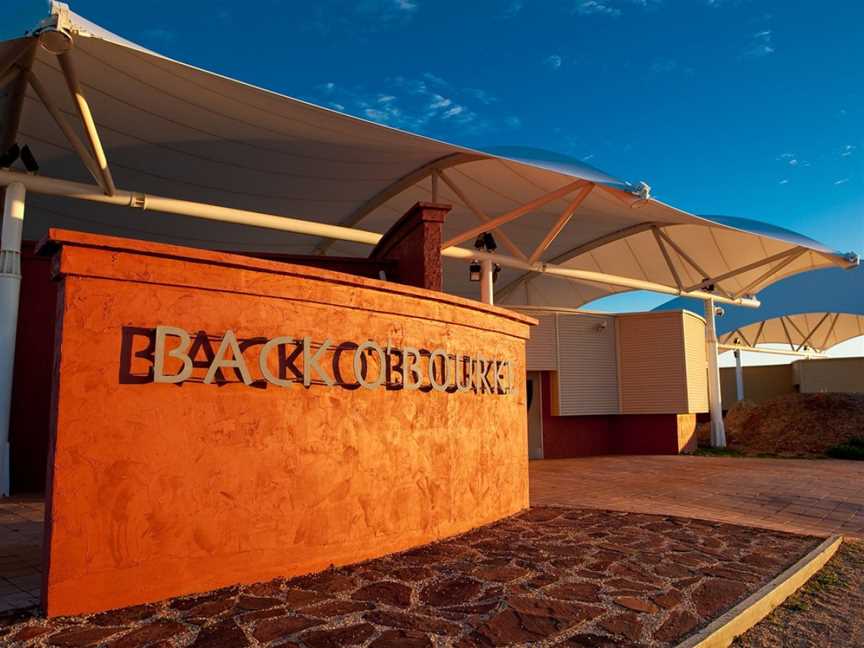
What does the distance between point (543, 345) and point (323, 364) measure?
480 inches

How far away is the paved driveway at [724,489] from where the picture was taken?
26.5 ft

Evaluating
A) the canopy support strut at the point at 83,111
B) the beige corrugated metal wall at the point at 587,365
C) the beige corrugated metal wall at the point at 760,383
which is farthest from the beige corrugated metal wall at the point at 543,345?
the beige corrugated metal wall at the point at 760,383

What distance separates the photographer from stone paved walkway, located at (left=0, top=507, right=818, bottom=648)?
3717 mm

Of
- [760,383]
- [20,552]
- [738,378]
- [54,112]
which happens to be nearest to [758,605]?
[20,552]

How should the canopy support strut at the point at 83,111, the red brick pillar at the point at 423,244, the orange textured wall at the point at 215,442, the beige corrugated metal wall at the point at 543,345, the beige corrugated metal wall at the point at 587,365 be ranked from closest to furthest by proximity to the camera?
1. the orange textured wall at the point at 215,442
2. the red brick pillar at the point at 423,244
3. the canopy support strut at the point at 83,111
4. the beige corrugated metal wall at the point at 543,345
5. the beige corrugated metal wall at the point at 587,365

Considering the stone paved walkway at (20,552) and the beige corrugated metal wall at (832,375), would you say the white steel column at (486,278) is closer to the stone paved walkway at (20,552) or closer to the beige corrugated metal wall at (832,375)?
the stone paved walkway at (20,552)

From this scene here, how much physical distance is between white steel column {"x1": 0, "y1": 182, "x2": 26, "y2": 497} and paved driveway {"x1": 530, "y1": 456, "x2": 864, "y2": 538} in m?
7.10

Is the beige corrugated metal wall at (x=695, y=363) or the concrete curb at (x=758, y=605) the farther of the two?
the beige corrugated metal wall at (x=695, y=363)

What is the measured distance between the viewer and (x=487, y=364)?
23.1 feet

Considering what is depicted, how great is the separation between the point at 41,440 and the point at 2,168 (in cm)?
396

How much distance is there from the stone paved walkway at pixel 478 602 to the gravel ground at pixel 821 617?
273 millimetres

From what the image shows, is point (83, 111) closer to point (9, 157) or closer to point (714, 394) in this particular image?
point (9, 157)

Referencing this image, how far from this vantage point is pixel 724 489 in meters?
10.4

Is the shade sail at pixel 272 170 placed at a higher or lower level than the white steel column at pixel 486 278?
higher
